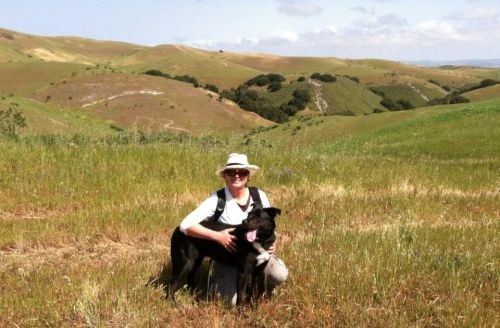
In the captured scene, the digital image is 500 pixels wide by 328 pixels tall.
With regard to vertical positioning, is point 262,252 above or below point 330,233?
above

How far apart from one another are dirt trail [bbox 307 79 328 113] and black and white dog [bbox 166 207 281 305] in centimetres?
7664

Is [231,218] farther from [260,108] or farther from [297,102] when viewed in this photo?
[297,102]

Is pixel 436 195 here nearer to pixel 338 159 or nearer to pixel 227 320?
pixel 338 159

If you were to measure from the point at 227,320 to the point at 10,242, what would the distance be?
4.31 meters

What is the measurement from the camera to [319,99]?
85562 millimetres

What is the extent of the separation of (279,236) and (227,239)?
11.4 feet


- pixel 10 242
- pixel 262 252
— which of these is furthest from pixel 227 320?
pixel 10 242

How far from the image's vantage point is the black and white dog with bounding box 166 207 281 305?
17.2 ft

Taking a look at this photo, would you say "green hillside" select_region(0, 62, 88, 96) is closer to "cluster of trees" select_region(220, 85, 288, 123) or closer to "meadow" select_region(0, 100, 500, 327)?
"cluster of trees" select_region(220, 85, 288, 123)

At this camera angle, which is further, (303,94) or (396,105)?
(396,105)

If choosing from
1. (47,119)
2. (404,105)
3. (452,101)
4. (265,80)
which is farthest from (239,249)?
(265,80)

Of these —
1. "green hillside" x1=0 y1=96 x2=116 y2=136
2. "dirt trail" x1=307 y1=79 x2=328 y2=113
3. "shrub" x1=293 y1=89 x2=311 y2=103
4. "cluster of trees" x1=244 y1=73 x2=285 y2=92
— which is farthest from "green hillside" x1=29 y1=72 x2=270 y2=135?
"cluster of trees" x1=244 y1=73 x2=285 y2=92

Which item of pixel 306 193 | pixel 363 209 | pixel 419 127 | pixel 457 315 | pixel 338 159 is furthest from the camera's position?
pixel 419 127

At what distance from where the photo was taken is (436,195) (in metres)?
11.5
